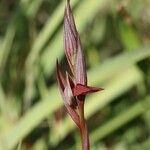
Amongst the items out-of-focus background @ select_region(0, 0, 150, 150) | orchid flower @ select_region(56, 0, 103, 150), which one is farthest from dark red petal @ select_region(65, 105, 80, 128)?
out-of-focus background @ select_region(0, 0, 150, 150)

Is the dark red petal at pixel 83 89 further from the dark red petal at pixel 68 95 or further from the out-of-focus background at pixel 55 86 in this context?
the out-of-focus background at pixel 55 86

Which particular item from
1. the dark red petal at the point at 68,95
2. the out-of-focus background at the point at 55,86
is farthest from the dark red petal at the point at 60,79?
the out-of-focus background at the point at 55,86

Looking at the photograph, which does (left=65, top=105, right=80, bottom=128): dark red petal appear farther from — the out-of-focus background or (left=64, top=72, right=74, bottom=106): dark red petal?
the out-of-focus background

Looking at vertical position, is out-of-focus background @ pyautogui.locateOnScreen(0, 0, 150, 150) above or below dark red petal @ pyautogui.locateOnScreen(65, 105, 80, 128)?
below

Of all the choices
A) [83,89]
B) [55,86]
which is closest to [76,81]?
[83,89]

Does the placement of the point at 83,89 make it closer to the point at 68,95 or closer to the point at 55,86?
the point at 68,95

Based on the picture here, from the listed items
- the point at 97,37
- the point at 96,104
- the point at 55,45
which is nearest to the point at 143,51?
the point at 96,104

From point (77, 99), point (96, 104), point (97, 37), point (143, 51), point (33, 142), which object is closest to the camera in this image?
point (77, 99)

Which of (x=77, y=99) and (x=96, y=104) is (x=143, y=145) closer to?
(x=96, y=104)
